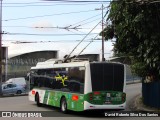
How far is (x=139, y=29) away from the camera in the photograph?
79.3 ft

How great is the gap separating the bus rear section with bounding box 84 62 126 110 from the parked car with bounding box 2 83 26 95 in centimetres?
3055

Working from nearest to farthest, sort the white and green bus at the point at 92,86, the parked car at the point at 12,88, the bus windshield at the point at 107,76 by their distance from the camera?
the white and green bus at the point at 92,86, the bus windshield at the point at 107,76, the parked car at the point at 12,88

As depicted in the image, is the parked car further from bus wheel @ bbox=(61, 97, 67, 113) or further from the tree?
bus wheel @ bbox=(61, 97, 67, 113)

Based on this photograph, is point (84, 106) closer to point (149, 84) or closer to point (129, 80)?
point (149, 84)

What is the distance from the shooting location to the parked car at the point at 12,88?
51375mm

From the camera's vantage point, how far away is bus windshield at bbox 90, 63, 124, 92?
21.6 metres

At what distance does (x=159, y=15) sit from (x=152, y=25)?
65 centimetres

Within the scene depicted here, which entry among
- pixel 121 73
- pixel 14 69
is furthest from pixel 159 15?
pixel 14 69

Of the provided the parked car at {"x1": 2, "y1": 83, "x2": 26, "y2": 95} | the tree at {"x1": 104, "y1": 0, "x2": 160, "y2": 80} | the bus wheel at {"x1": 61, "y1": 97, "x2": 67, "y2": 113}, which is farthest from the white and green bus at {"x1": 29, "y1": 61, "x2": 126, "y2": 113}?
the parked car at {"x1": 2, "y1": 83, "x2": 26, "y2": 95}

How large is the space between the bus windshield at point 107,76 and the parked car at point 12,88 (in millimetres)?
30533

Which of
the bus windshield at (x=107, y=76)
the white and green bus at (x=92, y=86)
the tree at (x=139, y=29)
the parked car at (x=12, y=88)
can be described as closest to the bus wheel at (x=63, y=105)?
the white and green bus at (x=92, y=86)

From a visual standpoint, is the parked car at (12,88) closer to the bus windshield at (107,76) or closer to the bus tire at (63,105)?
the bus tire at (63,105)

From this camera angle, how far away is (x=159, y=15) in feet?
79.3

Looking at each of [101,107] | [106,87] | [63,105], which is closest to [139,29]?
[106,87]
